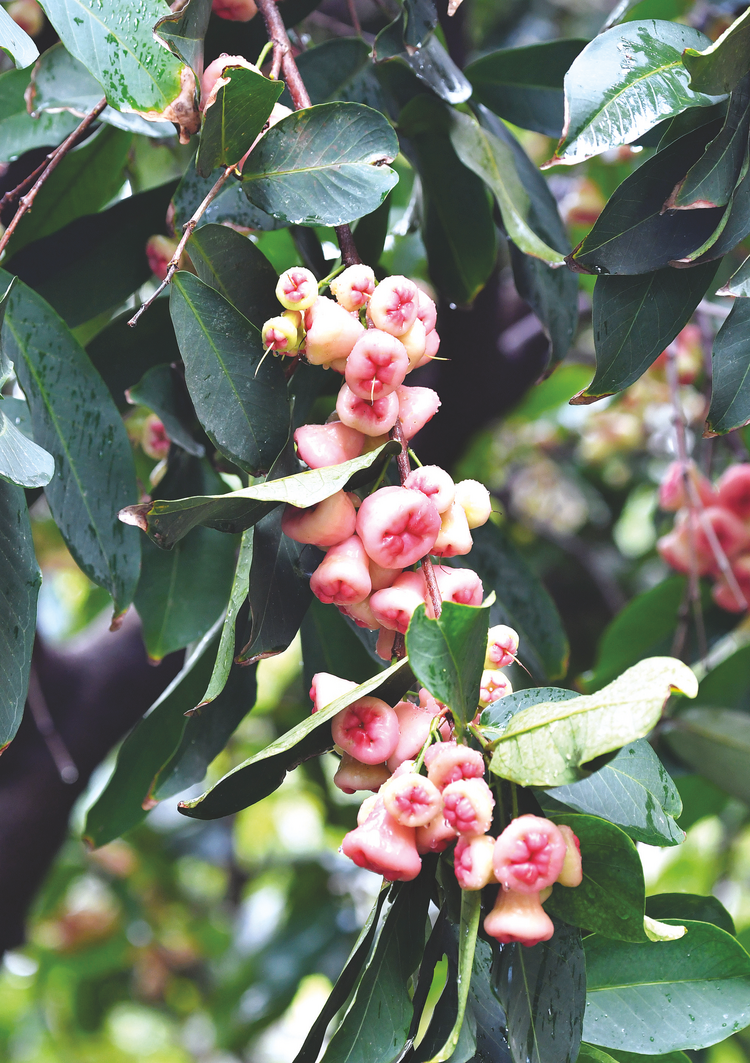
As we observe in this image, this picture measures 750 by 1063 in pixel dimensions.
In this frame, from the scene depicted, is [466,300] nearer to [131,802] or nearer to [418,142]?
[418,142]

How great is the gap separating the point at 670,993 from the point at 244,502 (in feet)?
1.02

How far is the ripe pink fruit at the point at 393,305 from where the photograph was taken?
0.41 meters

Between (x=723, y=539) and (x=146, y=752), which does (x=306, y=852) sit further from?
(x=146, y=752)

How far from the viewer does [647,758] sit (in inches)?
16.1

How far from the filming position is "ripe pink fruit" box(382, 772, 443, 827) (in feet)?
1.15

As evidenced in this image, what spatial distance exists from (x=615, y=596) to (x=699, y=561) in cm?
61

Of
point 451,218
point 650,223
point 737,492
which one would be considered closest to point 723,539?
point 737,492

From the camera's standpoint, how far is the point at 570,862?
0.36 metres

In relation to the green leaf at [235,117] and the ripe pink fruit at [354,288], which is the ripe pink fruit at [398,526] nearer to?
the ripe pink fruit at [354,288]

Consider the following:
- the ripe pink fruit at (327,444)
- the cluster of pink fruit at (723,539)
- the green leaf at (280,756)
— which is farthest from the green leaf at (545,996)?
the cluster of pink fruit at (723,539)

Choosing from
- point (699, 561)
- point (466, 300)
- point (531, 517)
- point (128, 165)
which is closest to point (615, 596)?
point (531, 517)

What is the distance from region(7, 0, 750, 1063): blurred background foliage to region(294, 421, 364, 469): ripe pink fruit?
0.82 metres

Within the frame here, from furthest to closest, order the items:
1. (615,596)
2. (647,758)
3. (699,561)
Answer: (615,596) < (699,561) < (647,758)

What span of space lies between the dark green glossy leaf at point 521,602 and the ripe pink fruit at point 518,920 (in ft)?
1.21
